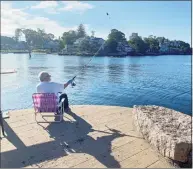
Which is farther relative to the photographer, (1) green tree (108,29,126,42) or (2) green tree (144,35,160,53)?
(2) green tree (144,35,160,53)

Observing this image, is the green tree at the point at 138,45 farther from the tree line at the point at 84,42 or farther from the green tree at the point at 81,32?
the green tree at the point at 81,32

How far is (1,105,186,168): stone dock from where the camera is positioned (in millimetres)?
4551

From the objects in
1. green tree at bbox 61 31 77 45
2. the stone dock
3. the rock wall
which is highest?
green tree at bbox 61 31 77 45

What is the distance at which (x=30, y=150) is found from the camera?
505 centimetres

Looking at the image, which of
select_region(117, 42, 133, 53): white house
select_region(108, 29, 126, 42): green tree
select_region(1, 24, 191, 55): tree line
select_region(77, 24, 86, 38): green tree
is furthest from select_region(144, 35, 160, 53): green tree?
select_region(108, 29, 126, 42): green tree

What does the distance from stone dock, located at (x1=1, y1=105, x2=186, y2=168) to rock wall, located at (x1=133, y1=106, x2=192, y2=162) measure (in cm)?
21

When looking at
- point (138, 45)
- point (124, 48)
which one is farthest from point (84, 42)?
point (138, 45)

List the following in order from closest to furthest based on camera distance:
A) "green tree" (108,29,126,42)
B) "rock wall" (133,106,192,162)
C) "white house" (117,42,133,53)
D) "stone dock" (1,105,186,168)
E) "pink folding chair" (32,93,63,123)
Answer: "rock wall" (133,106,192,162) → "stone dock" (1,105,186,168) → "pink folding chair" (32,93,63,123) → "green tree" (108,29,126,42) → "white house" (117,42,133,53)

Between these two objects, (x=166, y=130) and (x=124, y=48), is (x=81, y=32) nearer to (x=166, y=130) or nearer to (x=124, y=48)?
(x=124, y=48)

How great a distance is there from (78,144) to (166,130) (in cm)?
187

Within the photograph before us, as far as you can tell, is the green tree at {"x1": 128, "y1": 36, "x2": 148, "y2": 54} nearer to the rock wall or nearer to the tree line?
the tree line

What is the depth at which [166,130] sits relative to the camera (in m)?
4.83

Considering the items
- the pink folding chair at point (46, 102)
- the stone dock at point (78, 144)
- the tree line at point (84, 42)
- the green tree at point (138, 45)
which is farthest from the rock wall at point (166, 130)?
the green tree at point (138, 45)

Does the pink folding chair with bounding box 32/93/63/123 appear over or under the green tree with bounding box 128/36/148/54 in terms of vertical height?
under
